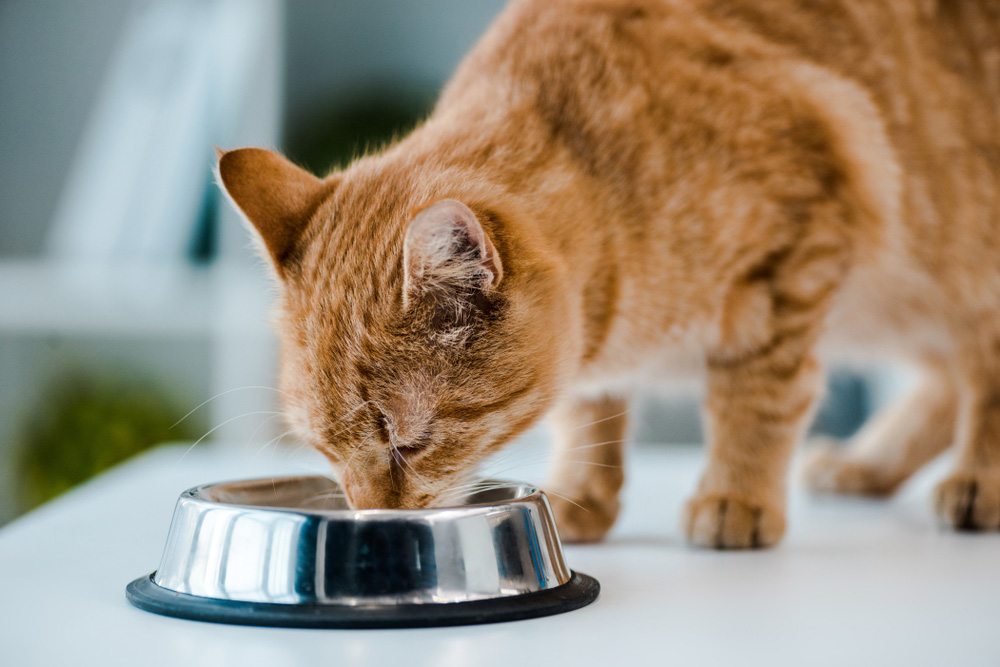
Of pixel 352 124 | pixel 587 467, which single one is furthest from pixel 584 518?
pixel 352 124

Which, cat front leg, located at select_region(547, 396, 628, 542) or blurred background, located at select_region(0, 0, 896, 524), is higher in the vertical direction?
blurred background, located at select_region(0, 0, 896, 524)

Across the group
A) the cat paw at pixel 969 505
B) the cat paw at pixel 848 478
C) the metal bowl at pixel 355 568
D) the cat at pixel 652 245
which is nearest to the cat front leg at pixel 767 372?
the cat at pixel 652 245

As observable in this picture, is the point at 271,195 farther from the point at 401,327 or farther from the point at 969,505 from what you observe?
the point at 969,505

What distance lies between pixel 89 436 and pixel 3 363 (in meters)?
0.31

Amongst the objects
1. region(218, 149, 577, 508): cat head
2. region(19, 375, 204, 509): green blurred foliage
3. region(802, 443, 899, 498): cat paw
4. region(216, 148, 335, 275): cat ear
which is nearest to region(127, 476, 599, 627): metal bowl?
region(218, 149, 577, 508): cat head

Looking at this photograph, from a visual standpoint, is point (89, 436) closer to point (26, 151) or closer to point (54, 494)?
point (54, 494)

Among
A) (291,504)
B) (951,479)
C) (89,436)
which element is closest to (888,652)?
(291,504)

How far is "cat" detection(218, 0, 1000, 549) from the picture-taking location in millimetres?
1003

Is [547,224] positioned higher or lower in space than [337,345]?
higher

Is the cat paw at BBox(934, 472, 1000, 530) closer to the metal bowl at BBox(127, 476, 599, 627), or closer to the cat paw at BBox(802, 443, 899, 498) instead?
the cat paw at BBox(802, 443, 899, 498)

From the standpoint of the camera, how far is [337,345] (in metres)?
1.00

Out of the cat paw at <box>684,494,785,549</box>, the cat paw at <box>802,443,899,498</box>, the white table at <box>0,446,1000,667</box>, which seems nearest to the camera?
the white table at <box>0,446,1000,667</box>

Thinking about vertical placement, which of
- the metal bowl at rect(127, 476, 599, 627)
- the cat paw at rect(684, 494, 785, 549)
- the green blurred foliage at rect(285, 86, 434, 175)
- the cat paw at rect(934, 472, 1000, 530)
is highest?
the green blurred foliage at rect(285, 86, 434, 175)

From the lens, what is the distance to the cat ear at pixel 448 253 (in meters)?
0.86
